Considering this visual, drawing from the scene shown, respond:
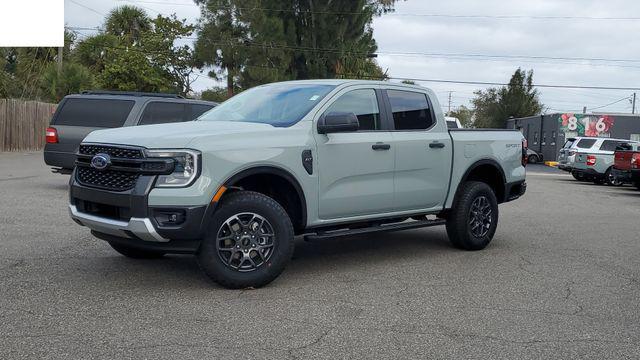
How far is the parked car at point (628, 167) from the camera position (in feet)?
59.9

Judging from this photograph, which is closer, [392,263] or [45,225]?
[392,263]

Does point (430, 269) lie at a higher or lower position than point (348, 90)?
lower

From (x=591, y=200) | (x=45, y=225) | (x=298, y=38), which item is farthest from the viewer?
(x=298, y=38)

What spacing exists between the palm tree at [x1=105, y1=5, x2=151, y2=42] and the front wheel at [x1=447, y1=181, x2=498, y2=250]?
40353 millimetres

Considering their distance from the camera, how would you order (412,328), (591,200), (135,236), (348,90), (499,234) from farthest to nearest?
(591,200), (499,234), (348,90), (135,236), (412,328)

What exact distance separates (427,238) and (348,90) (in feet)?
10.1

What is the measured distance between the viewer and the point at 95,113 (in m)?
12.7

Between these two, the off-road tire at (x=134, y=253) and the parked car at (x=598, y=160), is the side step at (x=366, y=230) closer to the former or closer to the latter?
the off-road tire at (x=134, y=253)

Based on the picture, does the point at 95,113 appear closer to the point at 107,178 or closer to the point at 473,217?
the point at 107,178

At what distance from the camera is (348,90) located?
22.5 feet

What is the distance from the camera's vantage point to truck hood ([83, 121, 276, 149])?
5.48 meters

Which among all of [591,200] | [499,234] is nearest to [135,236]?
[499,234]

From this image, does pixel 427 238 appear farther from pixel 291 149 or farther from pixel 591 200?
pixel 591 200

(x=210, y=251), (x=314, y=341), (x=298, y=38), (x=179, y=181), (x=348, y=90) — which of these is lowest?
(x=314, y=341)
